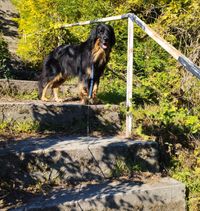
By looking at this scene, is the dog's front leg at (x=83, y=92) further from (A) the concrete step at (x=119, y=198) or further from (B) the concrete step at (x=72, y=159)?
(A) the concrete step at (x=119, y=198)

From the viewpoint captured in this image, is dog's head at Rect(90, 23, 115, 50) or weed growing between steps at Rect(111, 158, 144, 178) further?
dog's head at Rect(90, 23, 115, 50)

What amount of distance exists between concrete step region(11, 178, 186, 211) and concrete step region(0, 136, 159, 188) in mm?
200

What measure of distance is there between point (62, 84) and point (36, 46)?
3.65 ft

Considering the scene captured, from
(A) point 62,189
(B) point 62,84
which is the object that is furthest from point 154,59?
(A) point 62,189

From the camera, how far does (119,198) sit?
3434 millimetres

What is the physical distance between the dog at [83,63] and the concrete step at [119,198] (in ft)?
6.31

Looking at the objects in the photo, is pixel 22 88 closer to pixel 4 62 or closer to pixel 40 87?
pixel 40 87

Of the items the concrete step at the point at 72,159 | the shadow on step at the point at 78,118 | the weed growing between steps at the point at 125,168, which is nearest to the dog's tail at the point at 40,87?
the shadow on step at the point at 78,118

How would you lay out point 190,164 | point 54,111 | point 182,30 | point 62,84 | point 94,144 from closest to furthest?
point 94,144, point 190,164, point 54,111, point 182,30, point 62,84

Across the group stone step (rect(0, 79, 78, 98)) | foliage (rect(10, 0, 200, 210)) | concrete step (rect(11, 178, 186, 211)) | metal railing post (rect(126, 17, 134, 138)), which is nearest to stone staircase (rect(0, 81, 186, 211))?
concrete step (rect(11, 178, 186, 211))

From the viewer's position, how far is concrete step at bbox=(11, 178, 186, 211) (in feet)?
10.6

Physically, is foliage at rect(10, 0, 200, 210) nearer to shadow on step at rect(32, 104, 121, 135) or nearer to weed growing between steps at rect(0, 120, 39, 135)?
shadow on step at rect(32, 104, 121, 135)

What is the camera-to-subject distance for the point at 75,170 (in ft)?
12.2

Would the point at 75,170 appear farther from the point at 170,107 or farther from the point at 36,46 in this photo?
the point at 36,46
